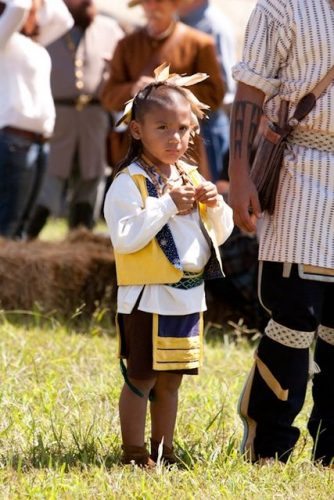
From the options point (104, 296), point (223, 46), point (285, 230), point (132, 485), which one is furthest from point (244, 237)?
point (132, 485)

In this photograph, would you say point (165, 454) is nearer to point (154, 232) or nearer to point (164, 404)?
point (164, 404)

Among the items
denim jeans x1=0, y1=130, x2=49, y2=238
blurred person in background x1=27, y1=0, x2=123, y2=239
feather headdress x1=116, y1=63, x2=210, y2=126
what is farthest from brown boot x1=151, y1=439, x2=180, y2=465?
blurred person in background x1=27, y1=0, x2=123, y2=239

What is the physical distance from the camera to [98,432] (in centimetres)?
499

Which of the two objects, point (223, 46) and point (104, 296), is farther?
point (223, 46)

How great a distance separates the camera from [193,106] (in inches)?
185

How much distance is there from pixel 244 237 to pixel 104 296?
86 centimetres

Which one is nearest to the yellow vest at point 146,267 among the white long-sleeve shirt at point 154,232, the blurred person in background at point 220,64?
the white long-sleeve shirt at point 154,232

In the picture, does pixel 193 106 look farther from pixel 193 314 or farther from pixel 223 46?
pixel 223 46

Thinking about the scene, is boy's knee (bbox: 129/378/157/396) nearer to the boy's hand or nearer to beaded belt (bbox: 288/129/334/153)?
the boy's hand

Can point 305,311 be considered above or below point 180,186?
below

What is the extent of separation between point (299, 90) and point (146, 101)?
1.71ft

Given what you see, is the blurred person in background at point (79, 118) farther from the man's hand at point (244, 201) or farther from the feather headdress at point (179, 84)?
the man's hand at point (244, 201)

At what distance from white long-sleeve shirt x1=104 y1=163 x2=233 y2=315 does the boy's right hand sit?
2 centimetres

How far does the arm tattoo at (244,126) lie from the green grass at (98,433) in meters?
1.05
